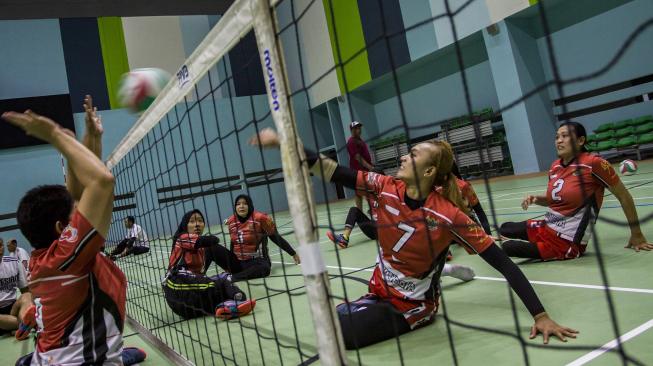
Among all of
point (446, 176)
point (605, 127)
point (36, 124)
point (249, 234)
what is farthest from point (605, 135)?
point (36, 124)

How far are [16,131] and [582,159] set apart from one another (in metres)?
12.9

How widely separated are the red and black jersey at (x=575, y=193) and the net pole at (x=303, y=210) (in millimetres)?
2171

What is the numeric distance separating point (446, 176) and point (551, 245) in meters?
1.31

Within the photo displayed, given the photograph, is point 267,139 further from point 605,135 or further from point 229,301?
point 605,135

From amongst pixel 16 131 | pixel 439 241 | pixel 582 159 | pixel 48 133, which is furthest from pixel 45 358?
pixel 16 131

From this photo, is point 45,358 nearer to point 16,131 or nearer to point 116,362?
point 116,362

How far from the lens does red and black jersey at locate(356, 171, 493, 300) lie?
2.18m

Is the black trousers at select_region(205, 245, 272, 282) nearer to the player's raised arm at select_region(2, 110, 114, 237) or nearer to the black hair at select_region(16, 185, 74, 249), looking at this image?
the black hair at select_region(16, 185, 74, 249)

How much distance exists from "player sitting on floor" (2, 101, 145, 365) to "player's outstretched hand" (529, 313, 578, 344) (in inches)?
64.7

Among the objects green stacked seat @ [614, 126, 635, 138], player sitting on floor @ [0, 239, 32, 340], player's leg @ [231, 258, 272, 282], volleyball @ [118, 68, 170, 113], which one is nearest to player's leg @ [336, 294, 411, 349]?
player's leg @ [231, 258, 272, 282]

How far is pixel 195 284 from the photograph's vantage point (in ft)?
11.4

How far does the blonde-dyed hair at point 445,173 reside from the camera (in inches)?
85.7

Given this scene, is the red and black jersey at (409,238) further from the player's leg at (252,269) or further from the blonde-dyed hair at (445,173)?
the player's leg at (252,269)

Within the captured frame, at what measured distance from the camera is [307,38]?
13.1m
